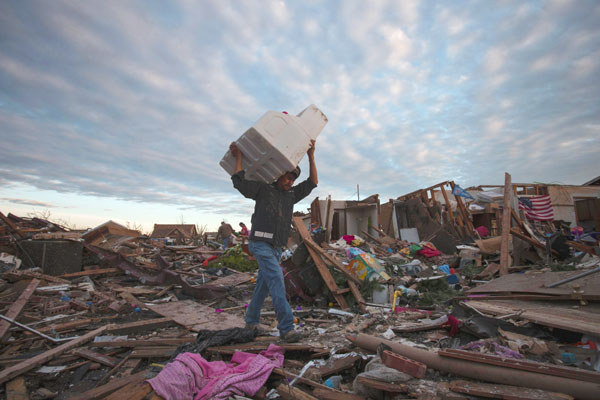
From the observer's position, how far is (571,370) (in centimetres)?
196

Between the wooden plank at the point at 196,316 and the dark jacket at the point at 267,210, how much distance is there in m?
1.52

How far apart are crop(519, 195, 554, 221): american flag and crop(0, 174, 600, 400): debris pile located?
15.3ft

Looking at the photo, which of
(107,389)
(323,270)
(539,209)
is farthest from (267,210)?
(539,209)

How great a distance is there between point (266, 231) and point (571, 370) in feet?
9.21

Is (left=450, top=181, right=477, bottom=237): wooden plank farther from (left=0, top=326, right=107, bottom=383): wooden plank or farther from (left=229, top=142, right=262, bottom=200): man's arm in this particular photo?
(left=0, top=326, right=107, bottom=383): wooden plank

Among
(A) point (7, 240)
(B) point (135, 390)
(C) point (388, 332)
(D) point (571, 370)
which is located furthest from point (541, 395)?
(A) point (7, 240)

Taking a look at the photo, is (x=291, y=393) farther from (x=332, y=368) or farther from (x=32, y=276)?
(x=32, y=276)

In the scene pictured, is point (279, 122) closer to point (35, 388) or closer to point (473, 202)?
point (35, 388)

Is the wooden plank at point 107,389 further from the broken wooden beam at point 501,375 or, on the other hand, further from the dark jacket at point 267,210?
the broken wooden beam at point 501,375

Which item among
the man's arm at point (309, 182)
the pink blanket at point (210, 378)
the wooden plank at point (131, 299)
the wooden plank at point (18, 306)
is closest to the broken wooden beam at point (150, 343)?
the pink blanket at point (210, 378)

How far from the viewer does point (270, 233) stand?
12.0ft

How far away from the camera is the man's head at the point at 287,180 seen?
384 cm

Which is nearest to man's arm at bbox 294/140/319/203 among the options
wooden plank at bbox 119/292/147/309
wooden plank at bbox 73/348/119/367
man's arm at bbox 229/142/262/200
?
man's arm at bbox 229/142/262/200

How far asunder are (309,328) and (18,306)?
14.8 ft
